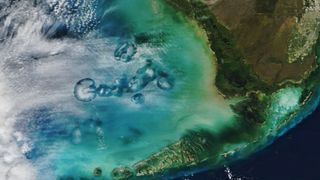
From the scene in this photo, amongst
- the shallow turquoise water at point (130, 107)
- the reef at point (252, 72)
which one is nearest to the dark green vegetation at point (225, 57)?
the reef at point (252, 72)

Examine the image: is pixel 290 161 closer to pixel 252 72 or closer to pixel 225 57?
pixel 252 72

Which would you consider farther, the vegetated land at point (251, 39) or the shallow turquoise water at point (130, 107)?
the shallow turquoise water at point (130, 107)

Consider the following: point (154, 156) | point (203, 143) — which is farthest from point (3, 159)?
point (203, 143)

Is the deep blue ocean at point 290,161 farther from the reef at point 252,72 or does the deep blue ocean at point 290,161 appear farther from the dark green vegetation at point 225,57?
the dark green vegetation at point 225,57

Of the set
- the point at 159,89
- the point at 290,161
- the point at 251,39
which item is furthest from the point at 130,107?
the point at 290,161

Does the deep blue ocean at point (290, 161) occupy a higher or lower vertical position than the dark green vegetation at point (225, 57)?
lower

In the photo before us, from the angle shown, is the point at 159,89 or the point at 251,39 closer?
the point at 251,39

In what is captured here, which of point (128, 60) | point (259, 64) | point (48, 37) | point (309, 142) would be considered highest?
point (48, 37)

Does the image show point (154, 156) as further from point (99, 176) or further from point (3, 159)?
point (3, 159)
